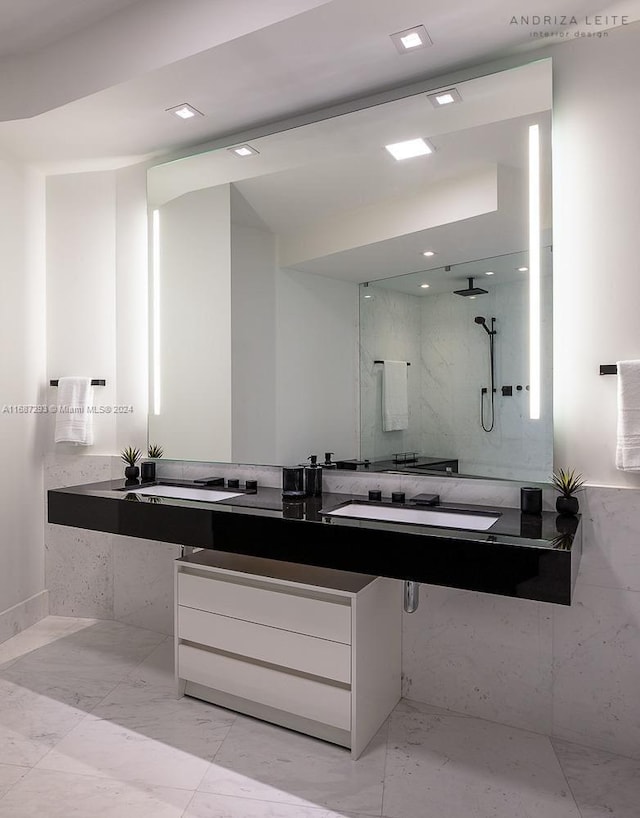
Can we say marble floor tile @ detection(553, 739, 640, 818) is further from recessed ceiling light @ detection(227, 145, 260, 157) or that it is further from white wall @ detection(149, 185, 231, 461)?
recessed ceiling light @ detection(227, 145, 260, 157)

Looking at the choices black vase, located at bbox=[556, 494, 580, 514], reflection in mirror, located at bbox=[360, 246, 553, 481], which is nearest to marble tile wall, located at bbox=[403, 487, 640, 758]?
black vase, located at bbox=[556, 494, 580, 514]

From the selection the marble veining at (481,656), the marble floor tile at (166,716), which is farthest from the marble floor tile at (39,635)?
the marble veining at (481,656)

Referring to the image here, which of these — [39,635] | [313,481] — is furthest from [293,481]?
[39,635]

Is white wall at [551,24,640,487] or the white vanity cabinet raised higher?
white wall at [551,24,640,487]

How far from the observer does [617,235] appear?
2.05 meters

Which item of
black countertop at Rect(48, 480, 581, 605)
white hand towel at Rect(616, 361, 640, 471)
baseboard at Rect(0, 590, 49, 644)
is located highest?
white hand towel at Rect(616, 361, 640, 471)

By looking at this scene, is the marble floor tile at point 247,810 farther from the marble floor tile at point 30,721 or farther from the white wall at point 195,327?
the white wall at point 195,327

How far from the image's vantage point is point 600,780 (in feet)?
6.31

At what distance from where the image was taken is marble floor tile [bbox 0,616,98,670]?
2.90m

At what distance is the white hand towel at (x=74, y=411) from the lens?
321cm

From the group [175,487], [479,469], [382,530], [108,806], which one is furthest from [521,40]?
[108,806]

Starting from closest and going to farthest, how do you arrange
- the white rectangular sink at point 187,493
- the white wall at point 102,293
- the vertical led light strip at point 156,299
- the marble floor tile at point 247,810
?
the marble floor tile at point 247,810 → the white rectangular sink at point 187,493 → the vertical led light strip at point 156,299 → the white wall at point 102,293

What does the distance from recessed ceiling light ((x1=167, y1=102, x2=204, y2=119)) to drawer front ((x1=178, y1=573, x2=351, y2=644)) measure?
80.8 inches

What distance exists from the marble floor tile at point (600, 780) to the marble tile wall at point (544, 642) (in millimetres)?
46
